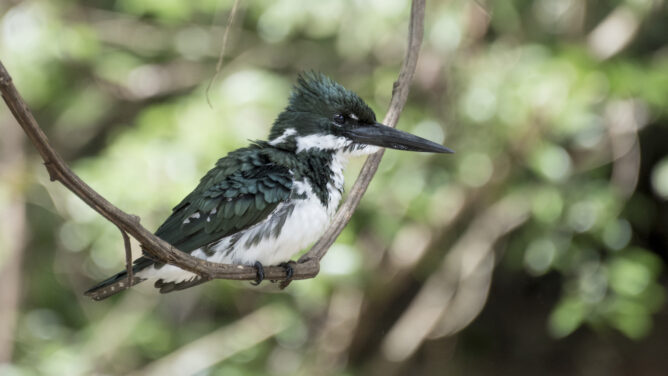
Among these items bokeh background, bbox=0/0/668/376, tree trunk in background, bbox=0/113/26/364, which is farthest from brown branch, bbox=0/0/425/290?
tree trunk in background, bbox=0/113/26/364

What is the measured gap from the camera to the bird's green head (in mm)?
2547

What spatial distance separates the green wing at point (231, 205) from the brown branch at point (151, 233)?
202mm

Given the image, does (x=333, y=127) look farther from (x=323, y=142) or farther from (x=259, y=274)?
(x=259, y=274)

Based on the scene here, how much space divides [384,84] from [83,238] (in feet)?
5.92

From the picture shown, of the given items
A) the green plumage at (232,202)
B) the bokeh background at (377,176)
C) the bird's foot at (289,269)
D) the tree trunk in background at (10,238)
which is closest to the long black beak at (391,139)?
the green plumage at (232,202)

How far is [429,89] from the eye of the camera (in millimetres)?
4305

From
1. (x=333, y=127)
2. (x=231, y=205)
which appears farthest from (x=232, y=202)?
(x=333, y=127)

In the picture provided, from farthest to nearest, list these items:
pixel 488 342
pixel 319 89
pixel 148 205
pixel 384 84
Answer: pixel 488 342 → pixel 384 84 → pixel 148 205 → pixel 319 89

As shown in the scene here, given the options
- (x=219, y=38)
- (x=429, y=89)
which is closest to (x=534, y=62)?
(x=429, y=89)

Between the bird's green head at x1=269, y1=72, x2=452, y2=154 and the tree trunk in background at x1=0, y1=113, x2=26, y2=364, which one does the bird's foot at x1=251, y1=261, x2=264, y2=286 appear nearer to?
the bird's green head at x1=269, y1=72, x2=452, y2=154

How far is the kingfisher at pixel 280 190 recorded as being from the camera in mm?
2396

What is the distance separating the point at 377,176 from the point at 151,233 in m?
2.51

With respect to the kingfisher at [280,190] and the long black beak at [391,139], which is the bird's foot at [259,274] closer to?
the kingfisher at [280,190]

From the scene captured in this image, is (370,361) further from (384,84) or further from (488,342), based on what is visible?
(384,84)
